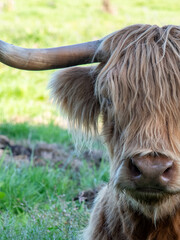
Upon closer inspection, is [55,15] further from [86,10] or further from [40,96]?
[40,96]

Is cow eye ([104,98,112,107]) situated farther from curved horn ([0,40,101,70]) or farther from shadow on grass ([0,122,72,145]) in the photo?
shadow on grass ([0,122,72,145])

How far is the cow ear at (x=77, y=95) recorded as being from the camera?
371cm

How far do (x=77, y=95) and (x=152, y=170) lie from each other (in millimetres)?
1256

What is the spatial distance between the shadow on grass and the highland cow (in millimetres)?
3270

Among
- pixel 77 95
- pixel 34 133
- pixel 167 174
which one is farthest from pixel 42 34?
pixel 167 174

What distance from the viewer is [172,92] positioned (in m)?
3.08

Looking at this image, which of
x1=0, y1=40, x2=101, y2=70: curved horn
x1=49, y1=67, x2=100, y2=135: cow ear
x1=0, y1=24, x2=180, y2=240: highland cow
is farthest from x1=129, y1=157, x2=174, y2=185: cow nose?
x1=49, y1=67, x2=100, y2=135: cow ear

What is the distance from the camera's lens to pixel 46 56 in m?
3.32

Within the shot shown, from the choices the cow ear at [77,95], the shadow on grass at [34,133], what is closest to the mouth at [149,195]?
the cow ear at [77,95]

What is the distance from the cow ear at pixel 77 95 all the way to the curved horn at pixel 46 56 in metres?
0.21

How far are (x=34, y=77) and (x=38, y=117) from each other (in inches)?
106

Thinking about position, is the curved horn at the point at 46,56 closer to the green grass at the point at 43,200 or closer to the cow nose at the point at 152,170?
the cow nose at the point at 152,170

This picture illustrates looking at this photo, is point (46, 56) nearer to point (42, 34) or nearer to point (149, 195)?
point (149, 195)

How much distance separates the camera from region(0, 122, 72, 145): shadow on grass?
700cm
